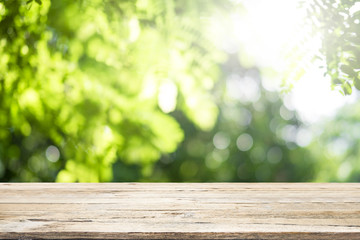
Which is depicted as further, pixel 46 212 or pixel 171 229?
pixel 46 212

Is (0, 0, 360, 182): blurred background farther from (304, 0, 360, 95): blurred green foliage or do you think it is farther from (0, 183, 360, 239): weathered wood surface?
(0, 183, 360, 239): weathered wood surface

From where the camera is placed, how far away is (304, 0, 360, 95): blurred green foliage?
4.43 ft

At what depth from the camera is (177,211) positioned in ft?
3.84

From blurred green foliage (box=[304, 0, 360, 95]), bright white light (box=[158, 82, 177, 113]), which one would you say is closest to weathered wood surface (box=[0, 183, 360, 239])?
bright white light (box=[158, 82, 177, 113])

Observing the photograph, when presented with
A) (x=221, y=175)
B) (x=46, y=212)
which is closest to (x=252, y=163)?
(x=221, y=175)

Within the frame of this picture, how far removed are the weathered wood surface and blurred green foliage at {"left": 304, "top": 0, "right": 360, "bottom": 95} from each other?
0.40 metres

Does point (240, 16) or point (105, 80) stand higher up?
point (240, 16)

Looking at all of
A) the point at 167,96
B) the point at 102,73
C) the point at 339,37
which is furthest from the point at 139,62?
the point at 339,37

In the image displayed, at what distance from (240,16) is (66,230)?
1.05m

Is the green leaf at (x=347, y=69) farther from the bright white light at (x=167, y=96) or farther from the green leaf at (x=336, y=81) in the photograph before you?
the bright white light at (x=167, y=96)

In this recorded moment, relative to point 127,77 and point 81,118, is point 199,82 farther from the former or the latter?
point 81,118

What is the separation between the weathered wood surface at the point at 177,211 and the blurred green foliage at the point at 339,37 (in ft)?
1.32

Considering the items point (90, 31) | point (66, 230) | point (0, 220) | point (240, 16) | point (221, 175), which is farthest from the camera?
point (221, 175)

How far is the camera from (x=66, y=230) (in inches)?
37.8
